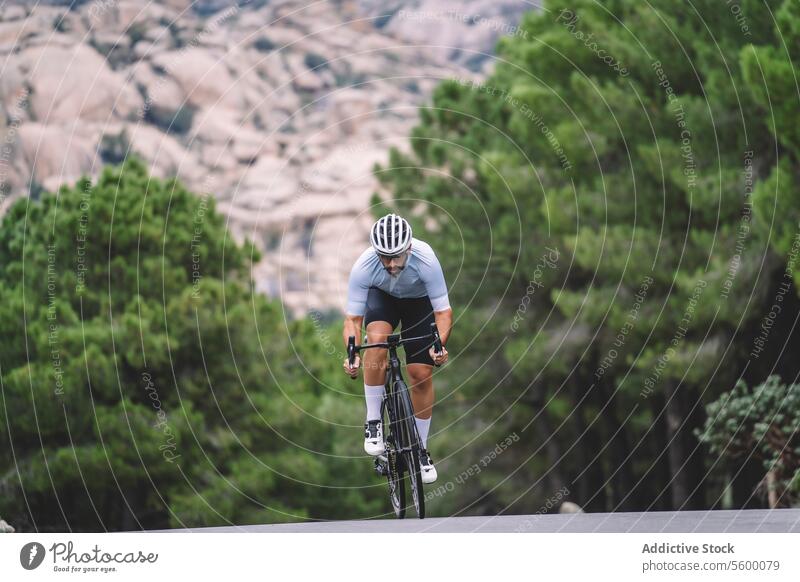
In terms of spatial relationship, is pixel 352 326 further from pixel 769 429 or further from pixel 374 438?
pixel 769 429

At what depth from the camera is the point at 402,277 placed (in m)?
11.4

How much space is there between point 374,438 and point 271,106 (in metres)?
168

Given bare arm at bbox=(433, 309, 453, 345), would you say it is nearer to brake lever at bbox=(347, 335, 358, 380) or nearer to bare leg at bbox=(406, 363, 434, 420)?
bare leg at bbox=(406, 363, 434, 420)

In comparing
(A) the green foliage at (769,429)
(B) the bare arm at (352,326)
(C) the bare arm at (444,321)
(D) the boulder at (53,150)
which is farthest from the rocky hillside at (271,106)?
(C) the bare arm at (444,321)

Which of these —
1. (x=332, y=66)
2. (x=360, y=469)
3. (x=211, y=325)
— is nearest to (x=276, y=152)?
(x=332, y=66)

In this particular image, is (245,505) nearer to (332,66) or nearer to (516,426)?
(516,426)

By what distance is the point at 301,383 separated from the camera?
37.7 meters

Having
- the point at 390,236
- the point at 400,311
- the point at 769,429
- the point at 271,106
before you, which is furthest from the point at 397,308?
the point at 271,106

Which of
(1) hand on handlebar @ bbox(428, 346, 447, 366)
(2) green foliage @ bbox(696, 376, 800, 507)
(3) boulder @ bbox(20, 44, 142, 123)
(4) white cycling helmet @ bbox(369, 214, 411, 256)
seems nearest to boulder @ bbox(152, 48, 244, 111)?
(3) boulder @ bbox(20, 44, 142, 123)

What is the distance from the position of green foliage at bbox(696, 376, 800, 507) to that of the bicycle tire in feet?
22.7

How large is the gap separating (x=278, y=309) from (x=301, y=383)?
3431mm

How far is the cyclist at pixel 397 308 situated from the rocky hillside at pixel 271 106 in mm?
123367

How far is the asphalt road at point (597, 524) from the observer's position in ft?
34.4
